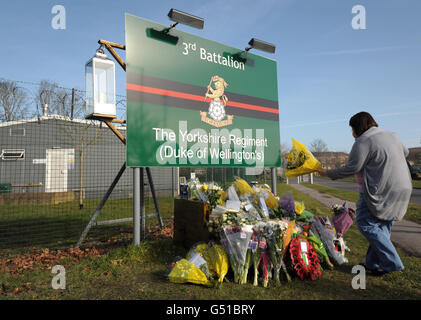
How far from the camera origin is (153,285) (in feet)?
9.50

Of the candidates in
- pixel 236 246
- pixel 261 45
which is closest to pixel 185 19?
pixel 261 45

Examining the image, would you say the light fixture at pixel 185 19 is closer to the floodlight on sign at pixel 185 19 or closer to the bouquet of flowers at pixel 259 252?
the floodlight on sign at pixel 185 19

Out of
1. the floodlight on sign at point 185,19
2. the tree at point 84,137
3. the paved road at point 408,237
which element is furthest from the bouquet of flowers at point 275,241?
the tree at point 84,137

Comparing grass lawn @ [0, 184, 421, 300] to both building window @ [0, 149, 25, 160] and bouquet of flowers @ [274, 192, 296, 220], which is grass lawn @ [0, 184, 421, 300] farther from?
building window @ [0, 149, 25, 160]

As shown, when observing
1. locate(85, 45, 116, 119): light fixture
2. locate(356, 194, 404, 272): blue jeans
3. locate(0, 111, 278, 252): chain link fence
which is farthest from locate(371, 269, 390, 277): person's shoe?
locate(85, 45, 116, 119): light fixture

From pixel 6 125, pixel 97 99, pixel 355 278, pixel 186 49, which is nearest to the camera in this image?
pixel 355 278

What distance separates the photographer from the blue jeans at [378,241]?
2.98 meters

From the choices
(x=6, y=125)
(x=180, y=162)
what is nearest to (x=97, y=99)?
(x=180, y=162)

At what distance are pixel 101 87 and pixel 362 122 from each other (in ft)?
12.5

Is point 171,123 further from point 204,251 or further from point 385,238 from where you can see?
point 385,238

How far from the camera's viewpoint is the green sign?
3.84 m

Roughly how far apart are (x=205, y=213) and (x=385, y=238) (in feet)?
7.11

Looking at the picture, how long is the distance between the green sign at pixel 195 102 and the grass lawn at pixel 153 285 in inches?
55.5

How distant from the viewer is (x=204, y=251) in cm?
313
